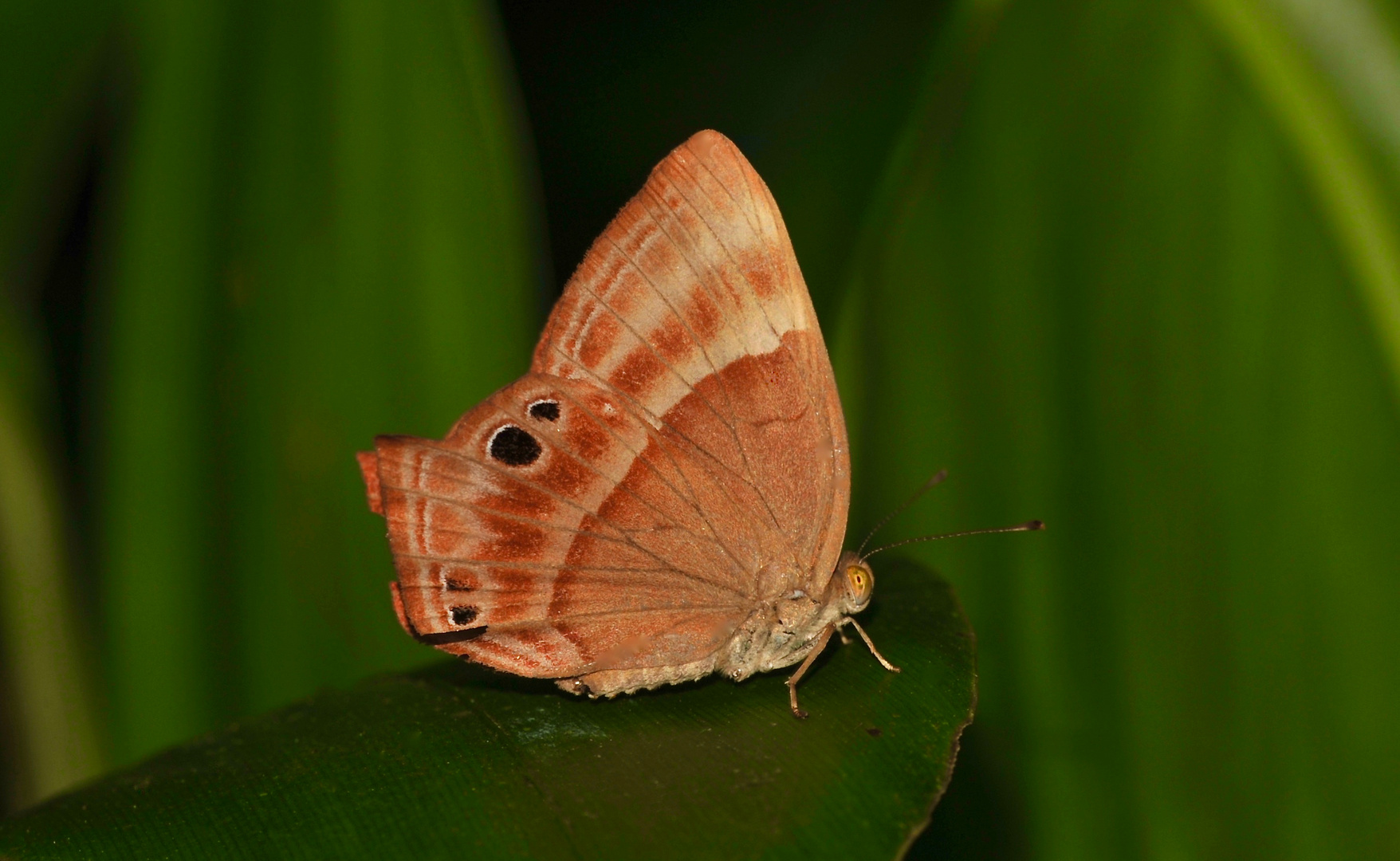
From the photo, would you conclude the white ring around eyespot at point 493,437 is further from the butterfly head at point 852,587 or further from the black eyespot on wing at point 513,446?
the butterfly head at point 852,587

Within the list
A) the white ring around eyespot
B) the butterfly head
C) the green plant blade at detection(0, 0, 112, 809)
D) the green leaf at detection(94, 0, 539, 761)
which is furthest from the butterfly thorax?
the green plant blade at detection(0, 0, 112, 809)

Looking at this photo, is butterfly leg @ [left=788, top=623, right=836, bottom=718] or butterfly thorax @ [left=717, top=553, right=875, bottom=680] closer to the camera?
butterfly leg @ [left=788, top=623, right=836, bottom=718]

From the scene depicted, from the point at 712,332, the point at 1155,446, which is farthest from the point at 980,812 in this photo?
the point at 712,332

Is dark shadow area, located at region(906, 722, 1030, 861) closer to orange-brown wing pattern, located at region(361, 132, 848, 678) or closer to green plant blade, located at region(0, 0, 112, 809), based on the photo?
orange-brown wing pattern, located at region(361, 132, 848, 678)

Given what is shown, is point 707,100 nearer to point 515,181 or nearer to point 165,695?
point 515,181

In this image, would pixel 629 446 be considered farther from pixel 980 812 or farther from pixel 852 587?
pixel 980 812

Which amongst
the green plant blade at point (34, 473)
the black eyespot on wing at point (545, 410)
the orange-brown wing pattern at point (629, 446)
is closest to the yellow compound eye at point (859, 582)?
the orange-brown wing pattern at point (629, 446)

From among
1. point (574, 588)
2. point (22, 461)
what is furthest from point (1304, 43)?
point (22, 461)
